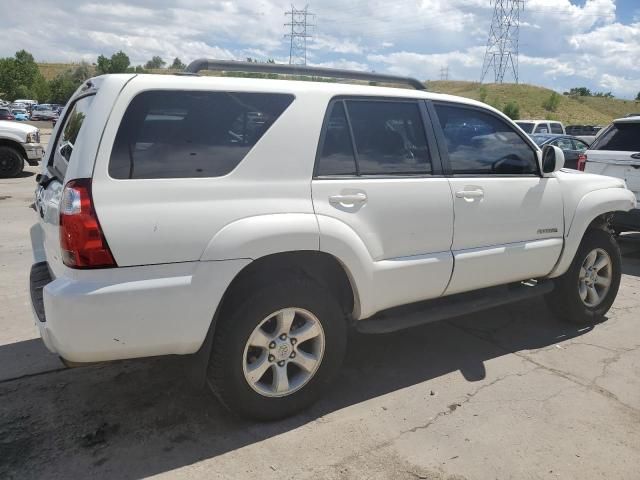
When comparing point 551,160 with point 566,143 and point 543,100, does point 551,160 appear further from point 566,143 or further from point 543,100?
point 543,100

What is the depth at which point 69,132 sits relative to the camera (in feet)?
10.7

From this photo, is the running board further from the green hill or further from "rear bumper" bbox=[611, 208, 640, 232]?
the green hill

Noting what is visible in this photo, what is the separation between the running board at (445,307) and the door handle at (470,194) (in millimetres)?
758

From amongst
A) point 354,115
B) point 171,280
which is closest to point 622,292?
point 354,115

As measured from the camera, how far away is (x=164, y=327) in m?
2.60

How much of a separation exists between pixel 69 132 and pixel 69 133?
17mm

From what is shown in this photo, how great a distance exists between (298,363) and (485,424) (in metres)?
1.14

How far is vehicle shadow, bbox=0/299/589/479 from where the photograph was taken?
107 inches

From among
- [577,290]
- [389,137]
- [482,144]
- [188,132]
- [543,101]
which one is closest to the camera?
[188,132]

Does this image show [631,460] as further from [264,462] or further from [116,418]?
[116,418]

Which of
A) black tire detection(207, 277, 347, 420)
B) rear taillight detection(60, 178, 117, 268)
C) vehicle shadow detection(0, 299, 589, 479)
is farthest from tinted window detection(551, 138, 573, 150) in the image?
rear taillight detection(60, 178, 117, 268)

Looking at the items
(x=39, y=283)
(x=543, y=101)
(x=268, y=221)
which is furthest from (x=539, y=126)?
(x=543, y=101)

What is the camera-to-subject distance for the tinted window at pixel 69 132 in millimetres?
2884

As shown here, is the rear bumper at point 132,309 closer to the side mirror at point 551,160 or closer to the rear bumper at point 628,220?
the side mirror at point 551,160
